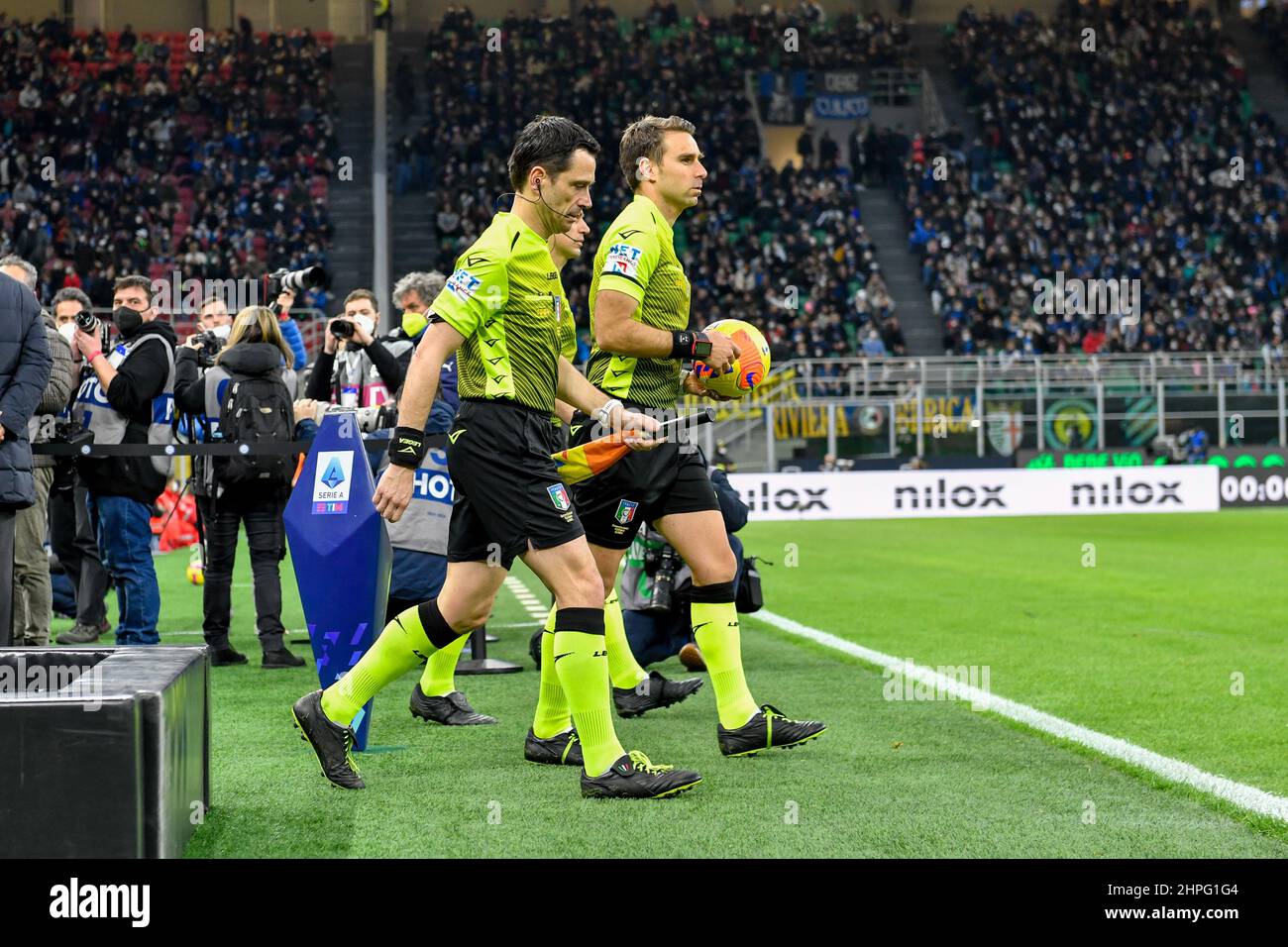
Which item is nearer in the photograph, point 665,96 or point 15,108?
point 15,108

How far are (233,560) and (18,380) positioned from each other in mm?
2188

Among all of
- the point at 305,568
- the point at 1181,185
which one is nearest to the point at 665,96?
the point at 1181,185

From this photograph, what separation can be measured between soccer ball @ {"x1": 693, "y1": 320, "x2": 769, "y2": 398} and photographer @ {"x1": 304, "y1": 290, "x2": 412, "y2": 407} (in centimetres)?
182

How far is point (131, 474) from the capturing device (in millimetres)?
8734

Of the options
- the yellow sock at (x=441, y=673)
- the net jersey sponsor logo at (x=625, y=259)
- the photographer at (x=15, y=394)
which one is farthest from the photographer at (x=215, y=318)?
the net jersey sponsor logo at (x=625, y=259)

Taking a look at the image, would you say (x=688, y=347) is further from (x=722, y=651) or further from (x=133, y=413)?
(x=133, y=413)

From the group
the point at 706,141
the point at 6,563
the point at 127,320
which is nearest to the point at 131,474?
the point at 127,320

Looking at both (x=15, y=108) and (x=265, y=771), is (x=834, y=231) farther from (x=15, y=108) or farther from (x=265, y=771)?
(x=265, y=771)

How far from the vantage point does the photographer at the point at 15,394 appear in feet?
22.3

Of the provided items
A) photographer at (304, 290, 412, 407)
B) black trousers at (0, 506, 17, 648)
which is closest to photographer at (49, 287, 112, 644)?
photographer at (304, 290, 412, 407)
